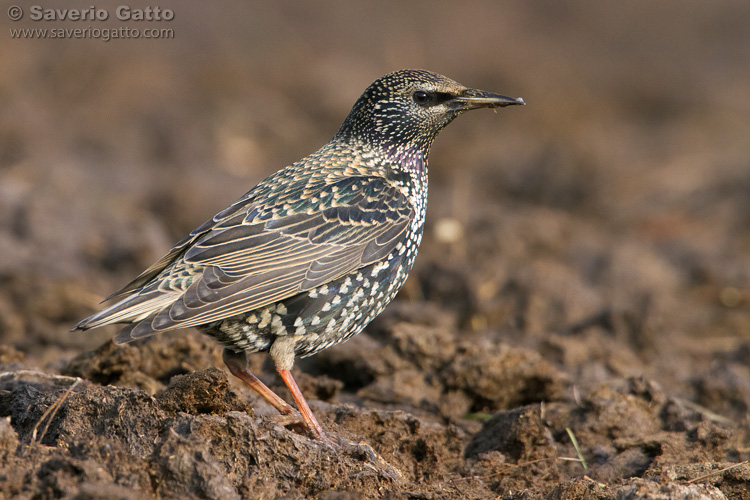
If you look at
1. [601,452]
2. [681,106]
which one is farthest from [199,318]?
[681,106]

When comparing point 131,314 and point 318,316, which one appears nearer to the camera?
point 131,314

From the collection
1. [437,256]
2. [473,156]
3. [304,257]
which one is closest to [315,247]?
[304,257]

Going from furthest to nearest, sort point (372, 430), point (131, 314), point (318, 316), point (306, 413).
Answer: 1. point (318, 316)
2. point (372, 430)
3. point (306, 413)
4. point (131, 314)

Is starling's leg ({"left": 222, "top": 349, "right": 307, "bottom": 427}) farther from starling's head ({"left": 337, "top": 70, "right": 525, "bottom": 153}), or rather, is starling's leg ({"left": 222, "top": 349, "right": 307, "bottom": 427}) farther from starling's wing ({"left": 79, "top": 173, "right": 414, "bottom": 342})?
starling's head ({"left": 337, "top": 70, "right": 525, "bottom": 153})

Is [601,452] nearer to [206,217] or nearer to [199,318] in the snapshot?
[199,318]

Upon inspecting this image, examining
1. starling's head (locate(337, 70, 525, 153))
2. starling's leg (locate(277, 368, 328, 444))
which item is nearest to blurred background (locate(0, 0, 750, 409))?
starling's leg (locate(277, 368, 328, 444))

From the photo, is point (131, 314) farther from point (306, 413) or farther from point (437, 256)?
point (437, 256)

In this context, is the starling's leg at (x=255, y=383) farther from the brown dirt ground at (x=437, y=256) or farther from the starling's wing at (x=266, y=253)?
the starling's wing at (x=266, y=253)

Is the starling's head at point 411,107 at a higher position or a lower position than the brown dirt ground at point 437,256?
higher

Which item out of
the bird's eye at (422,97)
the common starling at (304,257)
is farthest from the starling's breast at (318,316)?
the bird's eye at (422,97)
